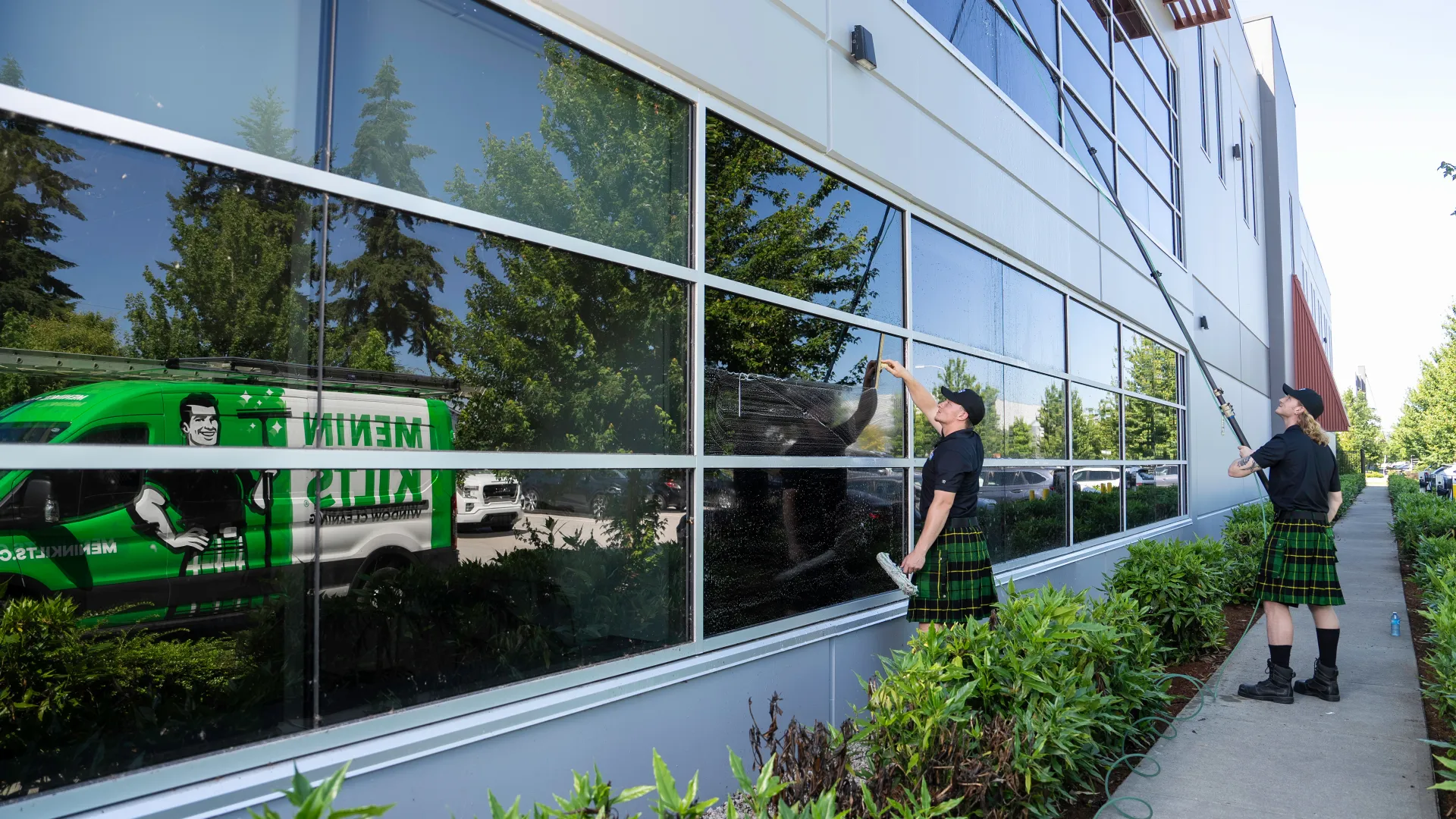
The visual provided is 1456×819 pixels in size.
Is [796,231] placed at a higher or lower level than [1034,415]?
higher

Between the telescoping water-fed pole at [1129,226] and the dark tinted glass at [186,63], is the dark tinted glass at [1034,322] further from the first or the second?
the dark tinted glass at [186,63]

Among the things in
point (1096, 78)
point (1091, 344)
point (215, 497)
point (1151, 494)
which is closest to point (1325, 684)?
point (1091, 344)

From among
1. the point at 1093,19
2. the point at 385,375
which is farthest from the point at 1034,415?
the point at 385,375

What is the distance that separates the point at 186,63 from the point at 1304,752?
5.70 metres

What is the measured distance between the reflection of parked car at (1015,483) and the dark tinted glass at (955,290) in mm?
1008

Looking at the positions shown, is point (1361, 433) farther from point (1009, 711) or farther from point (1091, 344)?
point (1009, 711)

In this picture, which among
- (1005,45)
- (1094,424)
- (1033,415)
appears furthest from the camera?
(1094,424)

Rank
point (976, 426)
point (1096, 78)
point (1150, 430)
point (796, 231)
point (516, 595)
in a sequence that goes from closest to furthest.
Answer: point (516, 595)
point (796, 231)
point (976, 426)
point (1096, 78)
point (1150, 430)

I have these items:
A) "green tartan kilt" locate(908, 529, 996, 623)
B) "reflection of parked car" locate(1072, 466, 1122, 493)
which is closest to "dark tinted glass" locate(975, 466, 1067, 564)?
Answer: "reflection of parked car" locate(1072, 466, 1122, 493)

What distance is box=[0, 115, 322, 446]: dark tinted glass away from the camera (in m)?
2.30

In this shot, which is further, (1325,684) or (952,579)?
(1325,684)

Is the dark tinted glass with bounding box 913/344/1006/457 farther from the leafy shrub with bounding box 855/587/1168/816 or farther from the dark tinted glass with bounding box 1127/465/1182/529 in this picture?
the dark tinted glass with bounding box 1127/465/1182/529

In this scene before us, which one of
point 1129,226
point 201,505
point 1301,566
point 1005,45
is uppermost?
point 1005,45

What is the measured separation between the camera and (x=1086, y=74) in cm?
956
